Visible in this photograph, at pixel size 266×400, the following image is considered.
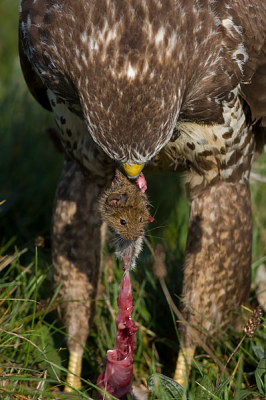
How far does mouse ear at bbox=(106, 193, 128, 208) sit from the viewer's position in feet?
11.0

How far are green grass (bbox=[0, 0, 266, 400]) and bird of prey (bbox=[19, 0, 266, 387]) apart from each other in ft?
0.54

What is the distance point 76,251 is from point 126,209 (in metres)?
1.15

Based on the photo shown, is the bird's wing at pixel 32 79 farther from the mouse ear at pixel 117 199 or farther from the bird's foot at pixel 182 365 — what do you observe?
the bird's foot at pixel 182 365

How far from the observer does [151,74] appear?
3.17 meters

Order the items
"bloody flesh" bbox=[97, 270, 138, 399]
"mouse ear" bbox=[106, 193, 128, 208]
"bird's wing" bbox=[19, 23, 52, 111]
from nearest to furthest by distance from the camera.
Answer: "mouse ear" bbox=[106, 193, 128, 208]
"bloody flesh" bbox=[97, 270, 138, 399]
"bird's wing" bbox=[19, 23, 52, 111]

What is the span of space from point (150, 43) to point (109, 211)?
2.62ft

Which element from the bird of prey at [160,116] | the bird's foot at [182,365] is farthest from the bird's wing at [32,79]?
the bird's foot at [182,365]

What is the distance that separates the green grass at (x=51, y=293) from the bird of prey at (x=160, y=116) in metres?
0.16

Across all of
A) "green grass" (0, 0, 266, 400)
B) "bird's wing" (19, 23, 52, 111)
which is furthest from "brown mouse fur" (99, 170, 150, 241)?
"bird's wing" (19, 23, 52, 111)

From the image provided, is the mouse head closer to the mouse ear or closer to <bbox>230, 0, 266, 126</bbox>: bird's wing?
the mouse ear

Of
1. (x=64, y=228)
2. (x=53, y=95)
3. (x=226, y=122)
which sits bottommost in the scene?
(x=64, y=228)

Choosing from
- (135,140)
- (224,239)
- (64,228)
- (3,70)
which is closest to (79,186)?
(64,228)

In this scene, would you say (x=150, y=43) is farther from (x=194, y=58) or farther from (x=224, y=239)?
(x=224, y=239)

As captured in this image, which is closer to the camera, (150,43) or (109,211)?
(150,43)
